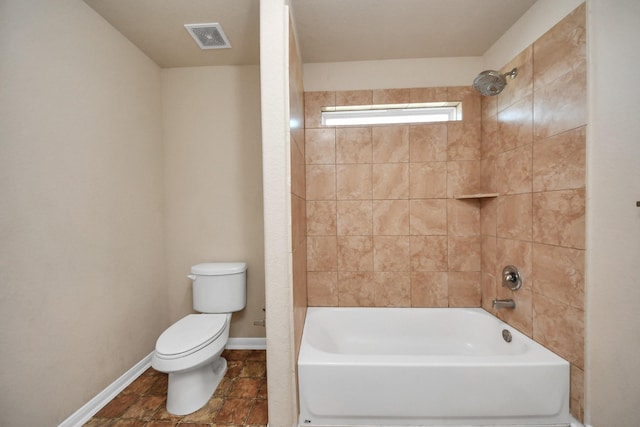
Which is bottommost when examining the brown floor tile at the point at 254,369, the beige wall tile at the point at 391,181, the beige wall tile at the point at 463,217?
the brown floor tile at the point at 254,369

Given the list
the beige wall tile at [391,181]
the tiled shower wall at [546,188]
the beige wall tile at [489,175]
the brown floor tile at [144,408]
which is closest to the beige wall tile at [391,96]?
the beige wall tile at [391,181]

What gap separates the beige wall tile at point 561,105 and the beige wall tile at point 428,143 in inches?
22.4

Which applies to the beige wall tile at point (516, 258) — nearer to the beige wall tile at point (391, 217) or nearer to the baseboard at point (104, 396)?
the beige wall tile at point (391, 217)

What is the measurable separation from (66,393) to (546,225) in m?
2.72

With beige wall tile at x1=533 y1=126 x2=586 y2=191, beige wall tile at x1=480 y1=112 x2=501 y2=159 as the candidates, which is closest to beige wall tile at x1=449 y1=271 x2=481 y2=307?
beige wall tile at x1=533 y1=126 x2=586 y2=191

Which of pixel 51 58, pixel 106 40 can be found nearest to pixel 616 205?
pixel 51 58

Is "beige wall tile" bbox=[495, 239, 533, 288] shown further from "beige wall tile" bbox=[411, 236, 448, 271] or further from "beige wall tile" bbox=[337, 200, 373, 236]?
"beige wall tile" bbox=[337, 200, 373, 236]

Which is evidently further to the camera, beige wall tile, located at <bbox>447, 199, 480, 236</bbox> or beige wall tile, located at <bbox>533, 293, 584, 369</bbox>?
beige wall tile, located at <bbox>447, 199, 480, 236</bbox>

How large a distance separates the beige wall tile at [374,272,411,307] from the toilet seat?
1165 mm

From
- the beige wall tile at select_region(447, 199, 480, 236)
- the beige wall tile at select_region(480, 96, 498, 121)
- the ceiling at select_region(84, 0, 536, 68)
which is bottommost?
the beige wall tile at select_region(447, 199, 480, 236)

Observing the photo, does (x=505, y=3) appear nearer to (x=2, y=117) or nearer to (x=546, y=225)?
(x=546, y=225)

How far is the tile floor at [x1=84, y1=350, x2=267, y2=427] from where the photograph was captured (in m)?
→ 1.35

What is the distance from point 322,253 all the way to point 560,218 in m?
1.44

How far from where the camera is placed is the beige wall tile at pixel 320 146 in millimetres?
1929
